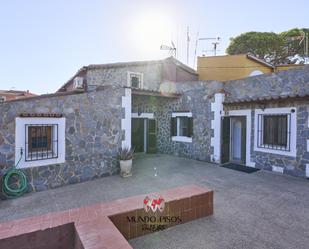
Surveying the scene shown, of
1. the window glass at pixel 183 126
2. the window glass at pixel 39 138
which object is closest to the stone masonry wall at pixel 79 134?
the window glass at pixel 39 138

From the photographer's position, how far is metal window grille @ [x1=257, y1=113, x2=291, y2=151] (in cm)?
718

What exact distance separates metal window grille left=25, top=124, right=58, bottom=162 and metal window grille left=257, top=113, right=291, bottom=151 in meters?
7.90

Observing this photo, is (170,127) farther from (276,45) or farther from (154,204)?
(276,45)

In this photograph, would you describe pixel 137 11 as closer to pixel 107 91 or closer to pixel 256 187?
pixel 107 91

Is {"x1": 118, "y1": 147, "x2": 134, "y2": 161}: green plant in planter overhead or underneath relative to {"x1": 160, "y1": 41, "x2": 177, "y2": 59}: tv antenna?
underneath

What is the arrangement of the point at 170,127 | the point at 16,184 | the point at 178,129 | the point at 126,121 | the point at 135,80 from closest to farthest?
1. the point at 16,184
2. the point at 126,121
3. the point at 178,129
4. the point at 170,127
5. the point at 135,80

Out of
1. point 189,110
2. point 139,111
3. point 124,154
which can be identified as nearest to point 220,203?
point 124,154

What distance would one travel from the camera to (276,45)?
62.7 feet

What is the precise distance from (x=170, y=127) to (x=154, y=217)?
8.08 meters

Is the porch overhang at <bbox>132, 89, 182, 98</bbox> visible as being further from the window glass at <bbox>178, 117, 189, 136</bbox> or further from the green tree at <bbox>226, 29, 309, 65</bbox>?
the green tree at <bbox>226, 29, 309, 65</bbox>

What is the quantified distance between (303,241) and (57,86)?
2066cm

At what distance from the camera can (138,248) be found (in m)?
3.00

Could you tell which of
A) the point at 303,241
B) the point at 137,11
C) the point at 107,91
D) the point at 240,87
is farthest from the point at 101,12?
the point at 303,241

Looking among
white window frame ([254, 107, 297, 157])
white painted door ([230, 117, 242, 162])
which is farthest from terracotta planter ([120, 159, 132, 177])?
white window frame ([254, 107, 297, 157])
